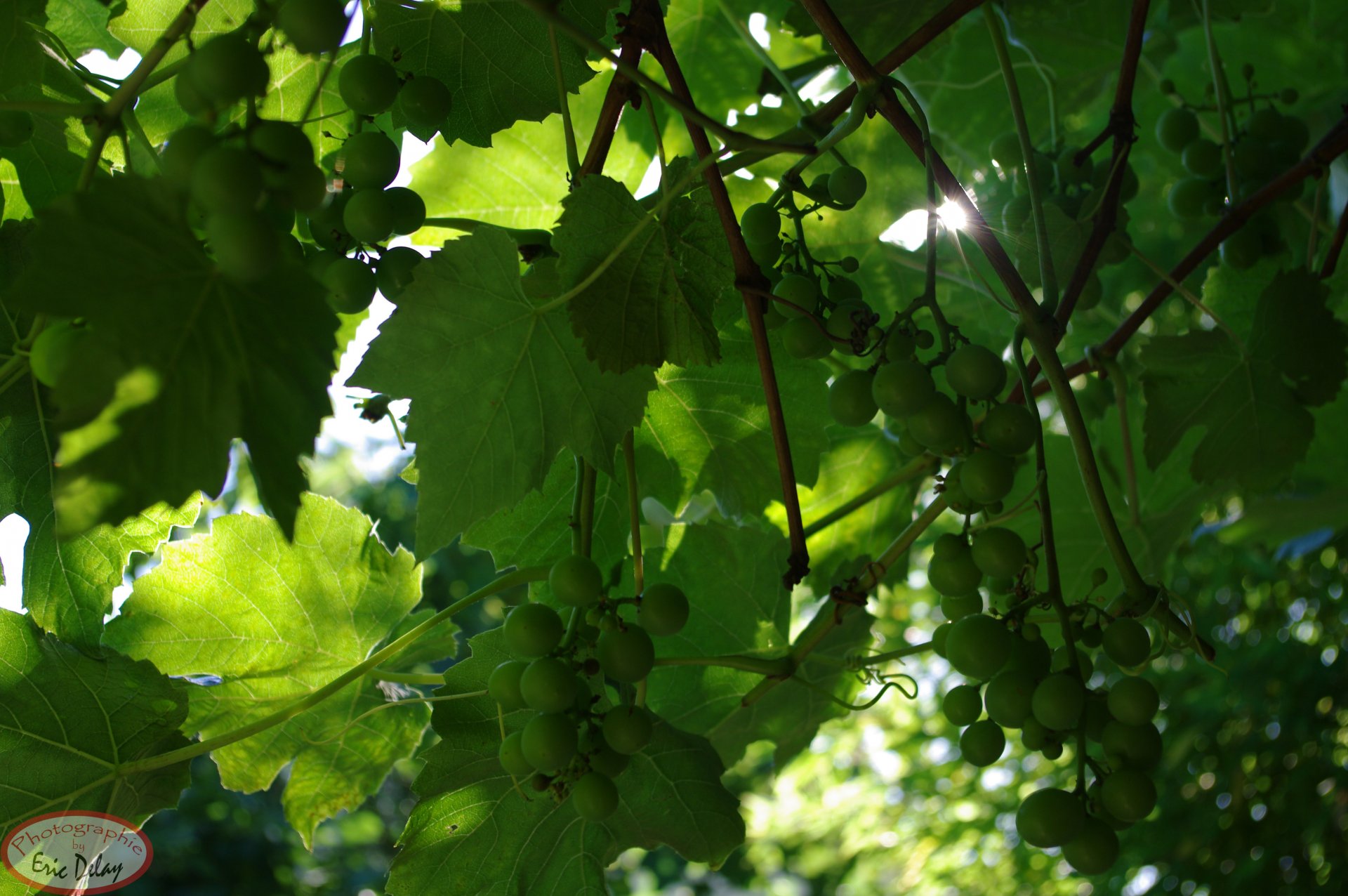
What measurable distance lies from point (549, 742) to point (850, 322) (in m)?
0.35

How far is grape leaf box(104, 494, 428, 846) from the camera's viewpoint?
0.86m

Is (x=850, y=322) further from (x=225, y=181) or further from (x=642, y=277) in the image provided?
(x=225, y=181)

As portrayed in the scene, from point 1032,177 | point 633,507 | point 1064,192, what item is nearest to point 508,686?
point 633,507

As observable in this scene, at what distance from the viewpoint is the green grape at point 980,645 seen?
65cm

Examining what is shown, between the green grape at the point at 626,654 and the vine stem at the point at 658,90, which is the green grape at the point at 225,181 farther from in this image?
the green grape at the point at 626,654

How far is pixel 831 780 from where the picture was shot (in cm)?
404

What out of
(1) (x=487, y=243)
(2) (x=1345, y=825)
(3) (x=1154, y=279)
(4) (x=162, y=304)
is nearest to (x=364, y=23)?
(1) (x=487, y=243)

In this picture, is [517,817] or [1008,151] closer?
[517,817]

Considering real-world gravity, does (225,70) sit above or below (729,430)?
below

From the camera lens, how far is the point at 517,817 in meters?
0.80

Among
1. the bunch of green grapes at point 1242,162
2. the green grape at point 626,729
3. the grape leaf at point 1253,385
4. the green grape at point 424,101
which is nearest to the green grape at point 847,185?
the green grape at point 424,101

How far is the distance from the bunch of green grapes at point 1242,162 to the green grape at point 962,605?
0.62m

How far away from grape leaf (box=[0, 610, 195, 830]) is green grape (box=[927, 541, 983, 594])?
60cm

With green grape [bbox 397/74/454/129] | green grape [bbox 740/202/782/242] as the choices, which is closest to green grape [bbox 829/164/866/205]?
green grape [bbox 740/202/782/242]
